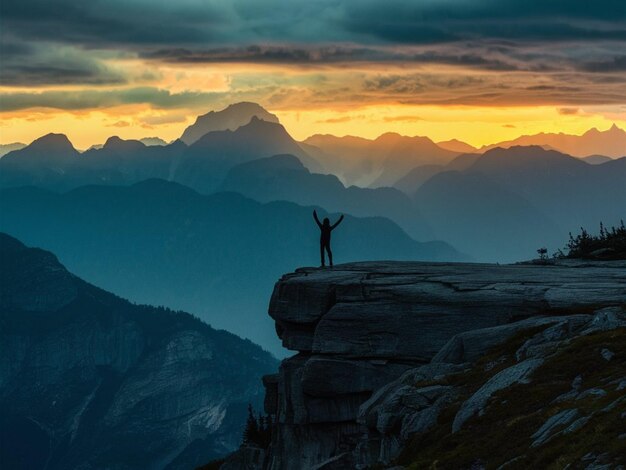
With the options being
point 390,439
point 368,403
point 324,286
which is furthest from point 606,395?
point 324,286

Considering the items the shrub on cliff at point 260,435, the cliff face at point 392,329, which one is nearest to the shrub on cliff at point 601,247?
the cliff face at point 392,329

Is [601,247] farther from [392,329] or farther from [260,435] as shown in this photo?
[260,435]

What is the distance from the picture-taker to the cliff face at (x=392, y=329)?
41691 mm

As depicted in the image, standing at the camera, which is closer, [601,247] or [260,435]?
[601,247]

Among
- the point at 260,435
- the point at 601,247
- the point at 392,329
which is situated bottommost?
the point at 260,435

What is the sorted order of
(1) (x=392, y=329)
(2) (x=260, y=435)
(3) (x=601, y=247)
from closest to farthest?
(1) (x=392, y=329), (3) (x=601, y=247), (2) (x=260, y=435)

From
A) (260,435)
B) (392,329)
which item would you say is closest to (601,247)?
(392,329)

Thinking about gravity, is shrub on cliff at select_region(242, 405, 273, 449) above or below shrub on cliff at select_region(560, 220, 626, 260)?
below

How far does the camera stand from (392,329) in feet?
179

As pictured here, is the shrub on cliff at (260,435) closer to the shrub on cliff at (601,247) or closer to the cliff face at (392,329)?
the cliff face at (392,329)

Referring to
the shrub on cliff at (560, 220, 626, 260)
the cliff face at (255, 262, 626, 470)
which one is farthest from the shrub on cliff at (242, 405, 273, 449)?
the shrub on cliff at (560, 220, 626, 260)

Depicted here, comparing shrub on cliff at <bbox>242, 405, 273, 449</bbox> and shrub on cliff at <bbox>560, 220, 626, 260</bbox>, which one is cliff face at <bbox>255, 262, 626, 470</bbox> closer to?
shrub on cliff at <bbox>560, 220, 626, 260</bbox>

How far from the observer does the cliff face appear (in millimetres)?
41691

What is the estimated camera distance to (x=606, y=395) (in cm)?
2978
